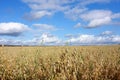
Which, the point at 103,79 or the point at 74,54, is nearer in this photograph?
the point at 103,79

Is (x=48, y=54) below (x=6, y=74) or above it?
above

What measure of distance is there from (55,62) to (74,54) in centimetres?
67

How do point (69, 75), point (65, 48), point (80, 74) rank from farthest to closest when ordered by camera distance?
point (65, 48) → point (80, 74) → point (69, 75)

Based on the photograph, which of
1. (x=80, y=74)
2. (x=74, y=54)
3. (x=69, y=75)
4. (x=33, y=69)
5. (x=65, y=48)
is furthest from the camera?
(x=65, y=48)

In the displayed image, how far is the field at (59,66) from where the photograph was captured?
585cm

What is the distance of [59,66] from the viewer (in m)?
Result: 6.30

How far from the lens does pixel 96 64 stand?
6113 mm

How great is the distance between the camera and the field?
585 centimetres

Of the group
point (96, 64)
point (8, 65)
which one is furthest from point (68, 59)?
point (8, 65)

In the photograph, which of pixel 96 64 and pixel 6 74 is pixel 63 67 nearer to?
pixel 96 64

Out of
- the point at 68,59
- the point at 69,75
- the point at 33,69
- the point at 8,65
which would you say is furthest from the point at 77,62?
the point at 8,65

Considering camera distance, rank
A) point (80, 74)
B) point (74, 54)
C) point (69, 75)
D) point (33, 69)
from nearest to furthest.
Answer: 1. point (69, 75)
2. point (80, 74)
3. point (33, 69)
4. point (74, 54)

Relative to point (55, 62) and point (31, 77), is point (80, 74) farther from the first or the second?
point (31, 77)

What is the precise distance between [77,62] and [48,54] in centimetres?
133
